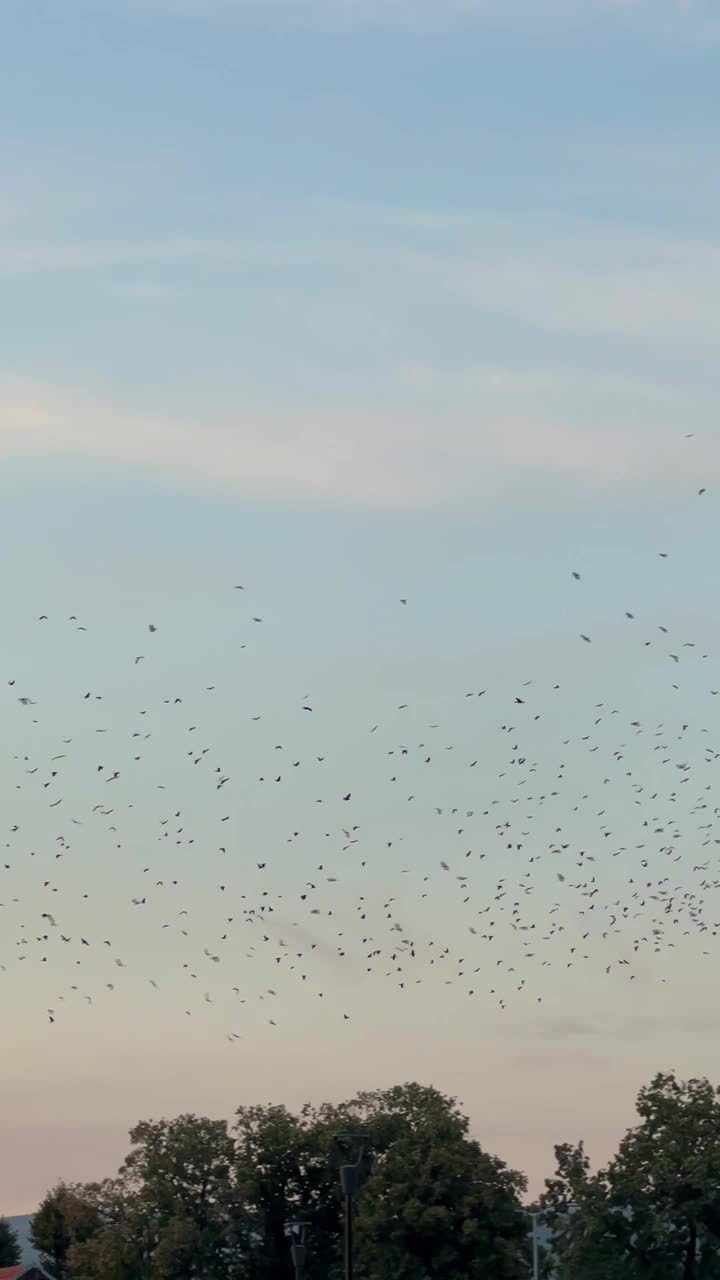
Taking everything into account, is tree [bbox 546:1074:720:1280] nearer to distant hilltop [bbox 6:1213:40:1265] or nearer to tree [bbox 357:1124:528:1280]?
tree [bbox 357:1124:528:1280]

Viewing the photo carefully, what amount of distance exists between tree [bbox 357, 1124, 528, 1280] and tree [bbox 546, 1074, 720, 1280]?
8.78 feet

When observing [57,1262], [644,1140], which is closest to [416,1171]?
[644,1140]

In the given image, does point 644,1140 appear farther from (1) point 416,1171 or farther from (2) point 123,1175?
(2) point 123,1175

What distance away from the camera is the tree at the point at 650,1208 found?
82000mm

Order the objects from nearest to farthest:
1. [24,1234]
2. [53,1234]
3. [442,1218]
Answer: [442,1218] < [53,1234] < [24,1234]

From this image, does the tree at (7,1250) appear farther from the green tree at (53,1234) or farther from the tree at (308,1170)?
the tree at (308,1170)

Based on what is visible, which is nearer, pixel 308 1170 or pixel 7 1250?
pixel 308 1170

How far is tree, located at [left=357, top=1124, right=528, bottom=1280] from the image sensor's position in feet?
286

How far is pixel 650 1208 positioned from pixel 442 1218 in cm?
944

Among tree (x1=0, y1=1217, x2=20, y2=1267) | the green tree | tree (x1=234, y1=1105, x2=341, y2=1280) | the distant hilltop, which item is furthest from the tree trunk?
the distant hilltop

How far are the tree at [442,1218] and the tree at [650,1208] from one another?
2.68 metres

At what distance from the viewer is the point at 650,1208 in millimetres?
83062

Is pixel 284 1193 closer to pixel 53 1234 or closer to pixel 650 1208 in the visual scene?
pixel 650 1208

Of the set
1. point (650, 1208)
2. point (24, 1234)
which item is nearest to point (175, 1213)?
point (650, 1208)
